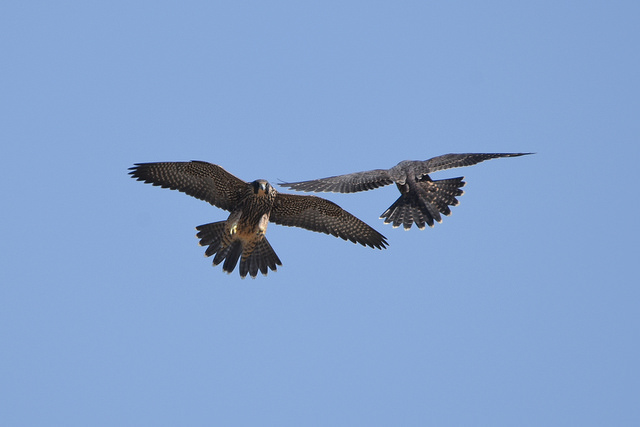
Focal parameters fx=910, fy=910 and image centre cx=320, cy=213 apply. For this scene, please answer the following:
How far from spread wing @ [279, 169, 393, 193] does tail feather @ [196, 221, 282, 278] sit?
1.02m

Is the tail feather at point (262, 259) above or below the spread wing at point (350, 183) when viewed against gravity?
below

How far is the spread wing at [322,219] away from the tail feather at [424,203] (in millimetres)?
390

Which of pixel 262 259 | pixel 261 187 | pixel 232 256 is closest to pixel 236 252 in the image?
pixel 232 256

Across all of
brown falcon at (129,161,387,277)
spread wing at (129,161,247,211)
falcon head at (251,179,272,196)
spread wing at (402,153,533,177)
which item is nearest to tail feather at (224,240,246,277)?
brown falcon at (129,161,387,277)

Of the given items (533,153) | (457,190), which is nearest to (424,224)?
(457,190)

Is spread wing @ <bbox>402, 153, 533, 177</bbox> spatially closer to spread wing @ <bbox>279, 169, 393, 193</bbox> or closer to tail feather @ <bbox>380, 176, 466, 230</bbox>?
tail feather @ <bbox>380, 176, 466, 230</bbox>

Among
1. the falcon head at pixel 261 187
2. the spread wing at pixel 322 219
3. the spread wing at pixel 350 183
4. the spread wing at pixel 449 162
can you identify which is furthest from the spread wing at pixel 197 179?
the spread wing at pixel 449 162

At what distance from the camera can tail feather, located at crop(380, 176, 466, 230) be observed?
13039 millimetres

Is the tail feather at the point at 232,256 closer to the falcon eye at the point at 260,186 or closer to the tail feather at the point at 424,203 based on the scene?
the falcon eye at the point at 260,186

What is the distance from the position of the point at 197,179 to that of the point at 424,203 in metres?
3.28

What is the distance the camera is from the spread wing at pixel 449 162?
12.9 m

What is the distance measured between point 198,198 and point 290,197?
1.25 metres

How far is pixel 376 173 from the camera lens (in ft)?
43.3

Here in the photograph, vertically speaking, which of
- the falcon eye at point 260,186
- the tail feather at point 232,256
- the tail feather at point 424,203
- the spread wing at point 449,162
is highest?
the spread wing at point 449,162
